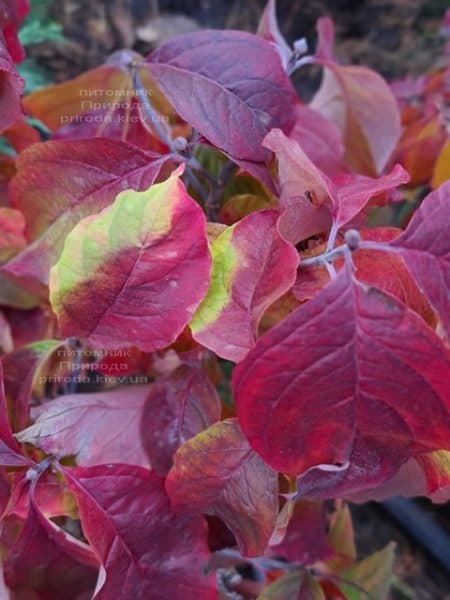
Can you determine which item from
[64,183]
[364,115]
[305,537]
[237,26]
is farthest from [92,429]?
[237,26]

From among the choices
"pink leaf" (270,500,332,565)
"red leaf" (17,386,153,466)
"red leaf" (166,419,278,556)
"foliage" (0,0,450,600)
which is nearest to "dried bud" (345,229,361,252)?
"foliage" (0,0,450,600)

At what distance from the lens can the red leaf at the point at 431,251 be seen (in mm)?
337

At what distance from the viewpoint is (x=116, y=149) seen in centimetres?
46

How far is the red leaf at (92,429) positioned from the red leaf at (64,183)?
0.10m

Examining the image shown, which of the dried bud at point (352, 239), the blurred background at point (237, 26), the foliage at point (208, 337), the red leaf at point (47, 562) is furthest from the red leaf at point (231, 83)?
the blurred background at point (237, 26)

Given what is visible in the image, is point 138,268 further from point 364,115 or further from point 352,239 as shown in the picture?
point 364,115

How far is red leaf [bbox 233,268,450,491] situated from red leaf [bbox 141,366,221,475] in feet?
0.46

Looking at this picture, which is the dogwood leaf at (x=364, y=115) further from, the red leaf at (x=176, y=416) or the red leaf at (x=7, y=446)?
the red leaf at (x=7, y=446)

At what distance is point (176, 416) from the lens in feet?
1.65

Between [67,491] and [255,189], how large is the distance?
279 millimetres

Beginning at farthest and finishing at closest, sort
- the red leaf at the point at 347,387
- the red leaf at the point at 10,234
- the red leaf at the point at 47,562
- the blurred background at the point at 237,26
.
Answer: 1. the blurred background at the point at 237,26
2. the red leaf at the point at 10,234
3. the red leaf at the point at 47,562
4. the red leaf at the point at 347,387

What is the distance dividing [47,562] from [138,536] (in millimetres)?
75

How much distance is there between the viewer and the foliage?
0.34 meters

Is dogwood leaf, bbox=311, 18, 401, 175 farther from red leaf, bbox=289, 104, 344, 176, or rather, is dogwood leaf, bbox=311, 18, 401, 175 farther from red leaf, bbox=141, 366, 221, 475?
red leaf, bbox=141, 366, 221, 475
